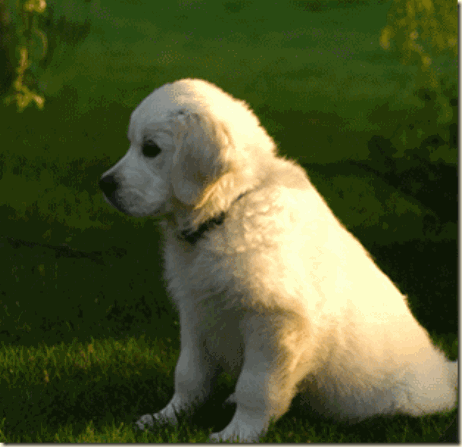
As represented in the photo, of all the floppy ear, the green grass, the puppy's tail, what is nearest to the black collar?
the floppy ear

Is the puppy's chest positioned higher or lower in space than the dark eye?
lower

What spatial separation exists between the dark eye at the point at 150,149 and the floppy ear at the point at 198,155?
13 centimetres

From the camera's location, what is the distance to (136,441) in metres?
3.57

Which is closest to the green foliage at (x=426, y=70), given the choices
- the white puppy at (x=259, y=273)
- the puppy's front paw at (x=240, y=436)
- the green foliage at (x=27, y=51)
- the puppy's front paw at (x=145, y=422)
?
the white puppy at (x=259, y=273)

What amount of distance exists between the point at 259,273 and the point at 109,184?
0.93 meters

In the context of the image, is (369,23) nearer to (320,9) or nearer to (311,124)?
(320,9)

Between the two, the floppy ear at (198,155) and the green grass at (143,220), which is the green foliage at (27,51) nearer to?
the green grass at (143,220)

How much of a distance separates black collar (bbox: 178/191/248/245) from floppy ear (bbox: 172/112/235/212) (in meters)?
0.16

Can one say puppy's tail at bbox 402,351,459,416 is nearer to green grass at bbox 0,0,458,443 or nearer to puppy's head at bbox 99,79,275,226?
green grass at bbox 0,0,458,443

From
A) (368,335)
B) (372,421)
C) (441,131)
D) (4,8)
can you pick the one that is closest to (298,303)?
(368,335)

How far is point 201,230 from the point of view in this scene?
3510 mm

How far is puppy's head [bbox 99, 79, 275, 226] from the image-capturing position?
3352 millimetres

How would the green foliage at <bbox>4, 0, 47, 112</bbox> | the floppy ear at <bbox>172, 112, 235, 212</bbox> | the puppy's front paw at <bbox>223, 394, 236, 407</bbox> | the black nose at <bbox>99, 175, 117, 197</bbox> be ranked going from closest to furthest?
the floppy ear at <bbox>172, 112, 235, 212</bbox> → the black nose at <bbox>99, 175, 117, 197</bbox> → the puppy's front paw at <bbox>223, 394, 236, 407</bbox> → the green foliage at <bbox>4, 0, 47, 112</bbox>

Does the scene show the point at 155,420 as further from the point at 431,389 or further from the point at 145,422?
the point at 431,389
